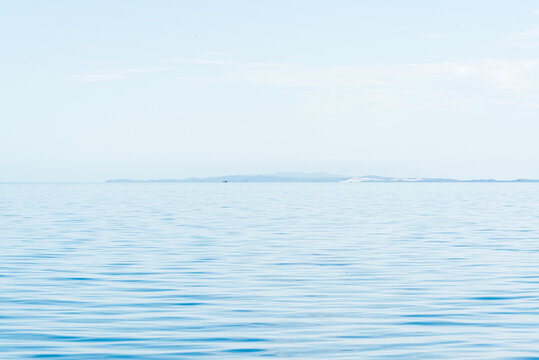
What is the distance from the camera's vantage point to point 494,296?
18016 mm

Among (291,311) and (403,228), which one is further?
(403,228)

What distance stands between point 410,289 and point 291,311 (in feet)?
13.4

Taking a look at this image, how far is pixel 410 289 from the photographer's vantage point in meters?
19.1

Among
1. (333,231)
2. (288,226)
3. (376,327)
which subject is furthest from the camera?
(288,226)

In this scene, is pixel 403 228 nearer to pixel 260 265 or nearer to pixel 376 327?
pixel 260 265

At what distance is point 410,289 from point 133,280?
656cm

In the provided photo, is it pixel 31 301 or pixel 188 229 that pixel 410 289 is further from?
pixel 188 229

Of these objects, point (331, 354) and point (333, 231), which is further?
point (333, 231)

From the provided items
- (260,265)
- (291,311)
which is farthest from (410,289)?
(260,265)

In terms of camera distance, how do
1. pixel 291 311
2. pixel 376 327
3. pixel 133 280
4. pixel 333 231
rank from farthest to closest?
pixel 333 231, pixel 133 280, pixel 291 311, pixel 376 327

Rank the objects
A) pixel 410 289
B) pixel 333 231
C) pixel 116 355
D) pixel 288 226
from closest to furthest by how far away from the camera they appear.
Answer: pixel 116 355 < pixel 410 289 < pixel 333 231 < pixel 288 226

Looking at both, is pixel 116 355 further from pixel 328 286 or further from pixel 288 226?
pixel 288 226

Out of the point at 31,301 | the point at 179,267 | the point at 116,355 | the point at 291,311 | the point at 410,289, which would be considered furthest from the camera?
the point at 179,267

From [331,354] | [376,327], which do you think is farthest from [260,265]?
[331,354]
